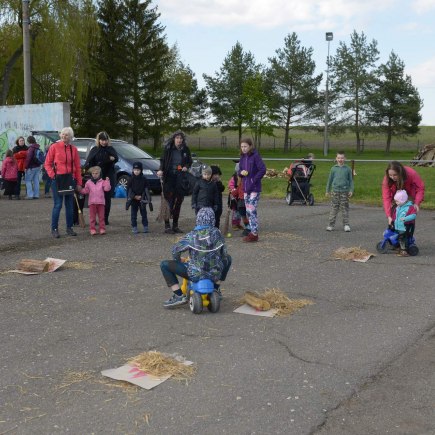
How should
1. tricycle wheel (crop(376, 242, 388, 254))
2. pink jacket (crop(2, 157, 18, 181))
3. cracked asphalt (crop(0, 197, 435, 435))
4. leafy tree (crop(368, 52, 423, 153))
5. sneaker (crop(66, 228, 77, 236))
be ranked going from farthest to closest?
1. leafy tree (crop(368, 52, 423, 153))
2. pink jacket (crop(2, 157, 18, 181))
3. sneaker (crop(66, 228, 77, 236))
4. tricycle wheel (crop(376, 242, 388, 254))
5. cracked asphalt (crop(0, 197, 435, 435))

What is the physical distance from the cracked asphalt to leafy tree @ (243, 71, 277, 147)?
208 feet

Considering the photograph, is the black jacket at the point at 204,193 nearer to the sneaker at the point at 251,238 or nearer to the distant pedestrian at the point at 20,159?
the sneaker at the point at 251,238

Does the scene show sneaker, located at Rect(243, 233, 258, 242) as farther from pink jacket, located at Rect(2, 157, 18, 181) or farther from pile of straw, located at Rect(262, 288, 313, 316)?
pink jacket, located at Rect(2, 157, 18, 181)

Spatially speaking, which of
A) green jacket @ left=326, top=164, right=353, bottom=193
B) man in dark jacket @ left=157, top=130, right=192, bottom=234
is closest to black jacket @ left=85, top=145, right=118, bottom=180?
man in dark jacket @ left=157, top=130, right=192, bottom=234

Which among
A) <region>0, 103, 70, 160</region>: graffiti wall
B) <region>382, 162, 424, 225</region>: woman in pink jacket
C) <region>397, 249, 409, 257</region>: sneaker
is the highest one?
<region>0, 103, 70, 160</region>: graffiti wall

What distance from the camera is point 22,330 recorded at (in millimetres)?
6277

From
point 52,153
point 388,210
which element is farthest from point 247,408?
point 52,153

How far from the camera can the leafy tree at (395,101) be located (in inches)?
2997

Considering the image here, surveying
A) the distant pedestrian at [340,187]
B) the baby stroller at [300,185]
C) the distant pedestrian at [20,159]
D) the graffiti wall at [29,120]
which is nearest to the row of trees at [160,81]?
the graffiti wall at [29,120]

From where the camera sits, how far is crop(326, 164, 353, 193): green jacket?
42.0 ft

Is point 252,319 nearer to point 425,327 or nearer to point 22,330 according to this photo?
point 425,327

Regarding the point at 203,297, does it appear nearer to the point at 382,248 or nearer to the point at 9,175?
the point at 382,248

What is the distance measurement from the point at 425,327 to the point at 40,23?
30775 millimetres

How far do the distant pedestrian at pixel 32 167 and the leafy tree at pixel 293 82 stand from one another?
6374 cm
